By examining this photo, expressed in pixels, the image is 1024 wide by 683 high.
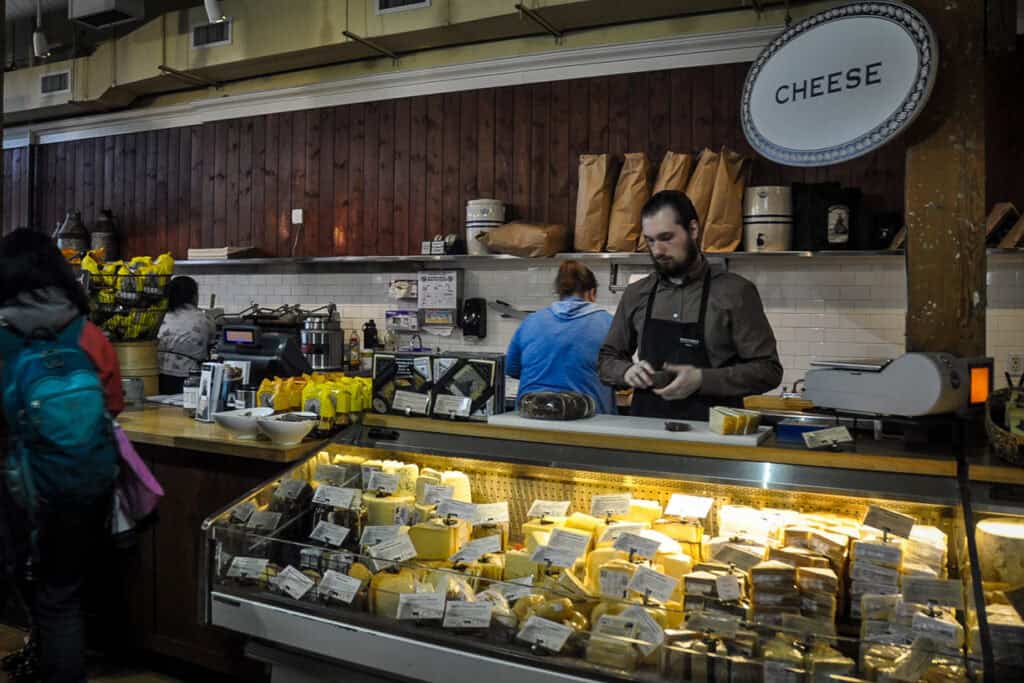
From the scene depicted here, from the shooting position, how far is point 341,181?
22.4 feet

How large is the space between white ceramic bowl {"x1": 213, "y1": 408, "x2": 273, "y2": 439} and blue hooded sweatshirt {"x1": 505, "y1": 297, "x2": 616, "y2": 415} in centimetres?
137

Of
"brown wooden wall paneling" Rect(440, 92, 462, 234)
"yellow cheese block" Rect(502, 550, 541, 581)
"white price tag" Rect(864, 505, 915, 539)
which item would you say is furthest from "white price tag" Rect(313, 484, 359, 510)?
"brown wooden wall paneling" Rect(440, 92, 462, 234)

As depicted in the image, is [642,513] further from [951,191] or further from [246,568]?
[951,191]

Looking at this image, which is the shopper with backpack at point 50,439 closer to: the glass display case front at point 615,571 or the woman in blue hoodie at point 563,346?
the glass display case front at point 615,571

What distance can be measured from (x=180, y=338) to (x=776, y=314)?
3939 mm

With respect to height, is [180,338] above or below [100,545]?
above

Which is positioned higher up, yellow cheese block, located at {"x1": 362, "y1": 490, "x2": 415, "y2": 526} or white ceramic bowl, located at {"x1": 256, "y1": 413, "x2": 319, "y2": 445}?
white ceramic bowl, located at {"x1": 256, "y1": 413, "x2": 319, "y2": 445}

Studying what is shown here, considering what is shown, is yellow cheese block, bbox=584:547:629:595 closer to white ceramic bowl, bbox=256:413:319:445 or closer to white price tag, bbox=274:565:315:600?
white price tag, bbox=274:565:315:600

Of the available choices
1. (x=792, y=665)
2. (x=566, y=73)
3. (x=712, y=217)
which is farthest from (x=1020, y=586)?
(x=566, y=73)

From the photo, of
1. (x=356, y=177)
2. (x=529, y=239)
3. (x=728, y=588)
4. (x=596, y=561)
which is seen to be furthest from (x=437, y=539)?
(x=356, y=177)

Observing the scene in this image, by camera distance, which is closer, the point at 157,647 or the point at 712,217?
the point at 157,647

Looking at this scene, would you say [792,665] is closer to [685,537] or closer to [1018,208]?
[685,537]

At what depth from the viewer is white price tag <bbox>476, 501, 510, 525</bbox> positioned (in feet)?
7.86

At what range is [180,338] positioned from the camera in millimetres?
5477
